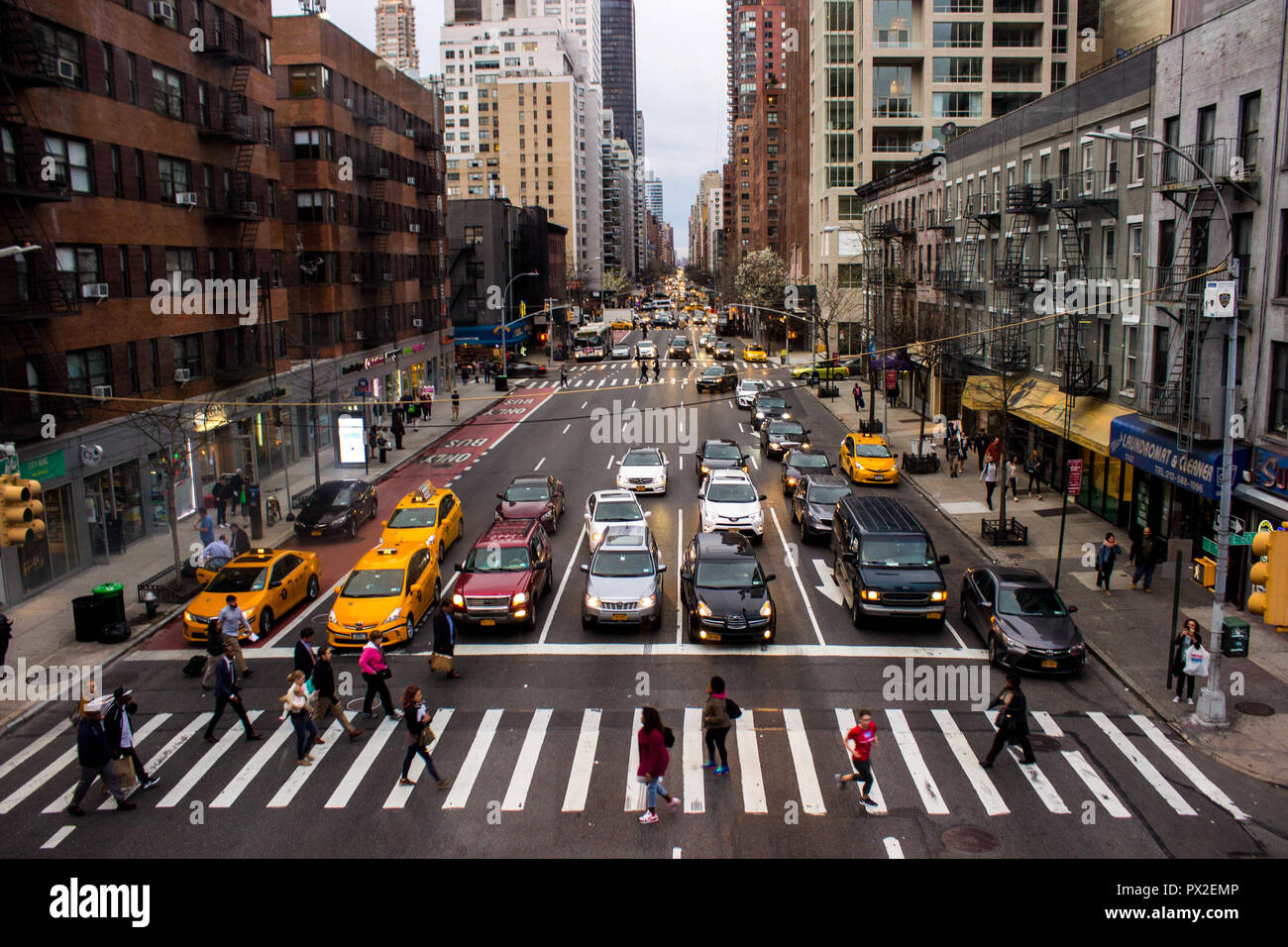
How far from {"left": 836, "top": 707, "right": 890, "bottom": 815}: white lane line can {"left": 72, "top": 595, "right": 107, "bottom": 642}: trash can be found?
51.9 ft

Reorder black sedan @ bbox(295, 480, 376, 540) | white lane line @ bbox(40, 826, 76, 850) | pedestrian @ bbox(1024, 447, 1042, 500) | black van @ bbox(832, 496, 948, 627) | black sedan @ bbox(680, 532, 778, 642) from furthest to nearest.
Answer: pedestrian @ bbox(1024, 447, 1042, 500) → black sedan @ bbox(295, 480, 376, 540) → black van @ bbox(832, 496, 948, 627) → black sedan @ bbox(680, 532, 778, 642) → white lane line @ bbox(40, 826, 76, 850)

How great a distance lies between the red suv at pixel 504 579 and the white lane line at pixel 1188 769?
1193cm

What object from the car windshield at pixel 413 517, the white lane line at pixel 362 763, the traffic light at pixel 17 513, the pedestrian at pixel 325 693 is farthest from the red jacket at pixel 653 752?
the car windshield at pixel 413 517

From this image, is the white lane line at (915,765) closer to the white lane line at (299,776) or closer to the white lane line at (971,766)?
the white lane line at (971,766)

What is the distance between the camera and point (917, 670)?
19.0 metres

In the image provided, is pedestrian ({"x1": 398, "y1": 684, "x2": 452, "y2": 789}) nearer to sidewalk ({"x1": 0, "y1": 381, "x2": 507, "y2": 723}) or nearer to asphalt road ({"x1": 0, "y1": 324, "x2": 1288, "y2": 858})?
asphalt road ({"x1": 0, "y1": 324, "x2": 1288, "y2": 858})

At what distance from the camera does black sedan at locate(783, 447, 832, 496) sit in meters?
34.2

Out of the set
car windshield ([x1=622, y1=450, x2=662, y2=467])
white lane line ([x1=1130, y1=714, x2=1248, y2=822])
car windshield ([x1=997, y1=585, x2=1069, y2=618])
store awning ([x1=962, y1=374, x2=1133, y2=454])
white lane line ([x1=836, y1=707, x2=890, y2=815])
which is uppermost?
store awning ([x1=962, y1=374, x2=1133, y2=454])

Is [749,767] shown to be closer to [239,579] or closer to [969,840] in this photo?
[969,840]

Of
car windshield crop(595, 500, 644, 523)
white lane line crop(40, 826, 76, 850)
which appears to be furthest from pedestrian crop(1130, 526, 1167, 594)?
white lane line crop(40, 826, 76, 850)

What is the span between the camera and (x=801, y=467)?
34.6 metres

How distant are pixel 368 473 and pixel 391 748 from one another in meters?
27.1

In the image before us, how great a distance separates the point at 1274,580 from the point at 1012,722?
728 centimetres

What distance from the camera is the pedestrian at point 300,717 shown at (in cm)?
1470
